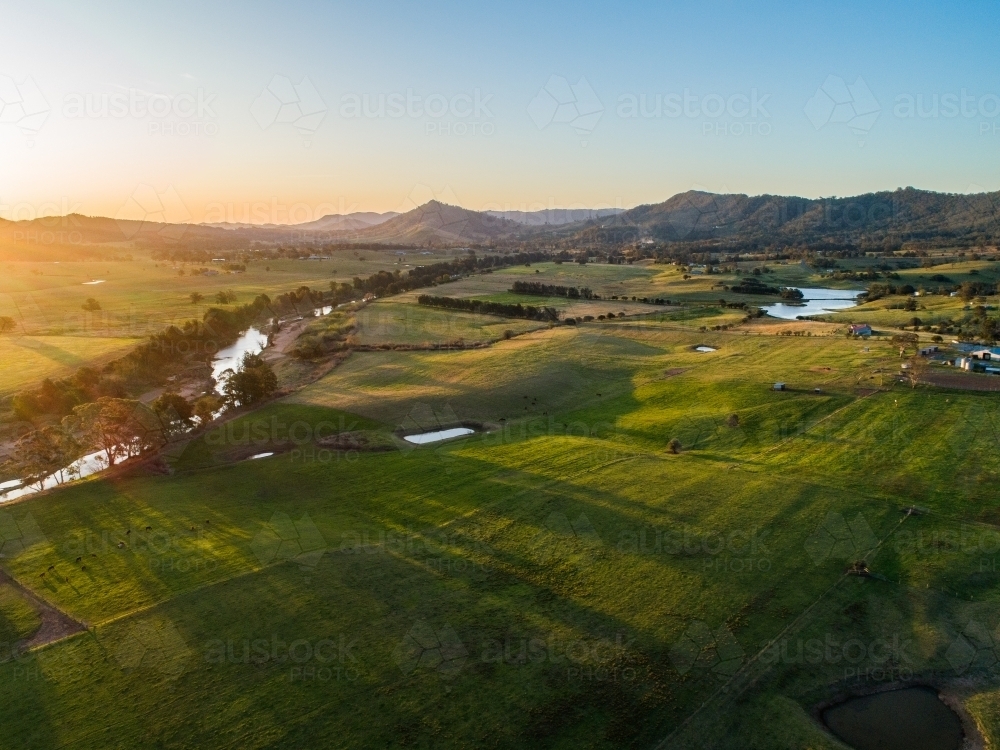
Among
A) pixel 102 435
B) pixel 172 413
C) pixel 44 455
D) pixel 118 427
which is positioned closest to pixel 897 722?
pixel 118 427

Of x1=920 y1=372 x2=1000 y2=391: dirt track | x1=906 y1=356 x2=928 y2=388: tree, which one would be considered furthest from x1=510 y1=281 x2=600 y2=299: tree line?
x1=920 y1=372 x2=1000 y2=391: dirt track

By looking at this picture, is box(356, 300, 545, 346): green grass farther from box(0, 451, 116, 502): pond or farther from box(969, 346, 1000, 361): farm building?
box(969, 346, 1000, 361): farm building

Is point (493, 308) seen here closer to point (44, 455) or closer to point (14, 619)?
point (44, 455)

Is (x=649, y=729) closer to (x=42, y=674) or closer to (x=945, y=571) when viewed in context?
(x=945, y=571)

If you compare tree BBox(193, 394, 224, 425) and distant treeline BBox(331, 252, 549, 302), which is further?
distant treeline BBox(331, 252, 549, 302)

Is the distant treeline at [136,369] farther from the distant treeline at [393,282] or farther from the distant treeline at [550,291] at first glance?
the distant treeline at [550,291]

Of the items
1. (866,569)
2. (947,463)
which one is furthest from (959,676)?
(947,463)
